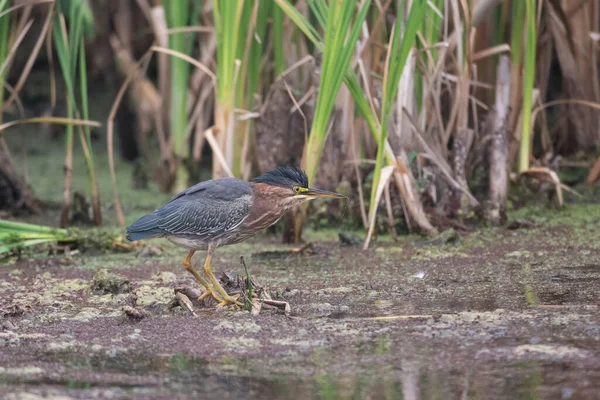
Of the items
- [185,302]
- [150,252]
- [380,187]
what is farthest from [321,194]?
[150,252]

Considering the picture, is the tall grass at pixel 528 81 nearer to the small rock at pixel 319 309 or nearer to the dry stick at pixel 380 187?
the dry stick at pixel 380 187

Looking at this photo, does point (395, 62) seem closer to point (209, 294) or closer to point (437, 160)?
point (437, 160)

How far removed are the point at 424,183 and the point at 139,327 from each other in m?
2.81

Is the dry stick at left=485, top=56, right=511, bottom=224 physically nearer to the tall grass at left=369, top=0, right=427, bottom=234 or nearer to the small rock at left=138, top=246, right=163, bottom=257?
the tall grass at left=369, top=0, right=427, bottom=234

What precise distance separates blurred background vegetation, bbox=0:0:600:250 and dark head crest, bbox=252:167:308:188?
1.93 feet

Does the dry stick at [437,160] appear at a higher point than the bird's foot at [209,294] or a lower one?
higher

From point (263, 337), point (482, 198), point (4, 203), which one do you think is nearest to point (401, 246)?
point (482, 198)

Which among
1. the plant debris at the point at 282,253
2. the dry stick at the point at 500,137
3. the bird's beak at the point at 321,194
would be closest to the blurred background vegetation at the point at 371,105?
the dry stick at the point at 500,137

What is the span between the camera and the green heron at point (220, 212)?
5398 millimetres

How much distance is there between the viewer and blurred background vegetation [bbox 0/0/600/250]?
6.39m

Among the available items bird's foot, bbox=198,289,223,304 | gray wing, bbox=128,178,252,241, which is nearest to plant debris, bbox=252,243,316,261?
gray wing, bbox=128,178,252,241

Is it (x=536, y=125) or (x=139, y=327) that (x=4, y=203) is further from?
(x=536, y=125)

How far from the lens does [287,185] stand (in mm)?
5605

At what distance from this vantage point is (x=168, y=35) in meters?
8.30
